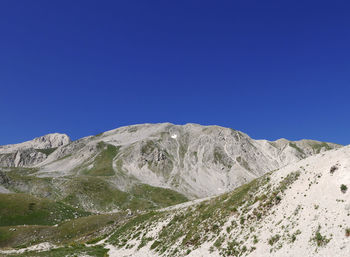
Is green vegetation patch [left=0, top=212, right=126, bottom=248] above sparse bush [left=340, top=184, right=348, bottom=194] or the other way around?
the other way around

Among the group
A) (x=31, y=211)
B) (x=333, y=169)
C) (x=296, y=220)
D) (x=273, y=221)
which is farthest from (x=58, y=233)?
(x=333, y=169)

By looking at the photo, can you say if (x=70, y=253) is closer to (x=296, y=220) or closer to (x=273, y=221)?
(x=273, y=221)

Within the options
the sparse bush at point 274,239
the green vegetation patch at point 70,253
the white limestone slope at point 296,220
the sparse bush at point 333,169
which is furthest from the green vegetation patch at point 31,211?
the sparse bush at point 333,169

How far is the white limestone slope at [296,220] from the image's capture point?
2330cm

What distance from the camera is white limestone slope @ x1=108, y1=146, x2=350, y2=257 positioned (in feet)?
76.4

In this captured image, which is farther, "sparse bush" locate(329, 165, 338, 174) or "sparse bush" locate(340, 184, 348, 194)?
"sparse bush" locate(329, 165, 338, 174)

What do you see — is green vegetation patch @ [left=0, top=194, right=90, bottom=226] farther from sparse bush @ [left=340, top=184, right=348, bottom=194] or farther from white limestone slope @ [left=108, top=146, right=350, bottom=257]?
sparse bush @ [left=340, top=184, right=348, bottom=194]

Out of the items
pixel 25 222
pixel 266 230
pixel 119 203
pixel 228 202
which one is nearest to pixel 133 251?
pixel 228 202

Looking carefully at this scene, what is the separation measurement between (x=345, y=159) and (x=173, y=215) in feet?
105

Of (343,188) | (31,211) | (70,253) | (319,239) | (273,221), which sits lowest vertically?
(70,253)

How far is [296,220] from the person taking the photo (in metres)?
27.6

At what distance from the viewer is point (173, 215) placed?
50656 mm

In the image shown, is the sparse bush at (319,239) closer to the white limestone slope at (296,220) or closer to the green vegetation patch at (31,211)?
the white limestone slope at (296,220)

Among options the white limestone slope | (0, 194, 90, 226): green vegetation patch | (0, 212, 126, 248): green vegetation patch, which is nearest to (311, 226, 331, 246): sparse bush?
the white limestone slope
